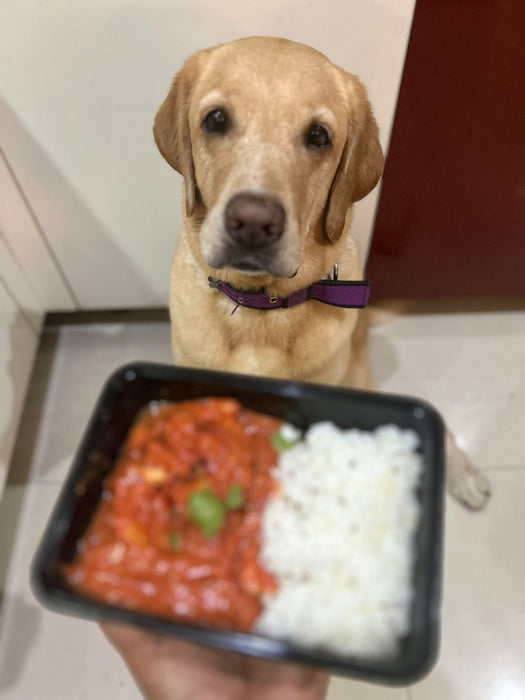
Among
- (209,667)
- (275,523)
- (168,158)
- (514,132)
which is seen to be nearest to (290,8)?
(168,158)

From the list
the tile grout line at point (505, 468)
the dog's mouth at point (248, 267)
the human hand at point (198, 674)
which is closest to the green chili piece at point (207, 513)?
the human hand at point (198, 674)

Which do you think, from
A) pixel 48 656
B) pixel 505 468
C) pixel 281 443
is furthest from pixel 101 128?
pixel 505 468

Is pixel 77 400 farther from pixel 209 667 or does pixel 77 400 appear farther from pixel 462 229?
pixel 462 229

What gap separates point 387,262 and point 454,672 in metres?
1.09

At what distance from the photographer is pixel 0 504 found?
1519 millimetres

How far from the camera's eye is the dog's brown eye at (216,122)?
0.92 m

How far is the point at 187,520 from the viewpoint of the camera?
0.61 metres

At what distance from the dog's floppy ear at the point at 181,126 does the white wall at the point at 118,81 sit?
6.3 inches

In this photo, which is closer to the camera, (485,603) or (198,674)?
(198,674)

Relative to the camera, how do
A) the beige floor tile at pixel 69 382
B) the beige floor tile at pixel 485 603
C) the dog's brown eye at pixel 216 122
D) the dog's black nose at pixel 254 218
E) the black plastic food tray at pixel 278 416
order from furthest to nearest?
1. the beige floor tile at pixel 69 382
2. the beige floor tile at pixel 485 603
3. the dog's brown eye at pixel 216 122
4. the dog's black nose at pixel 254 218
5. the black plastic food tray at pixel 278 416

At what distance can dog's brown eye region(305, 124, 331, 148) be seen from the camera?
0.93 meters

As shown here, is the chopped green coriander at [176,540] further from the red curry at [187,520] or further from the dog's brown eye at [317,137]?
the dog's brown eye at [317,137]

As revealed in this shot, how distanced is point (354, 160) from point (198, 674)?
90 cm

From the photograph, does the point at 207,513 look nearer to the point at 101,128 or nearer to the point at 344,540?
the point at 344,540
